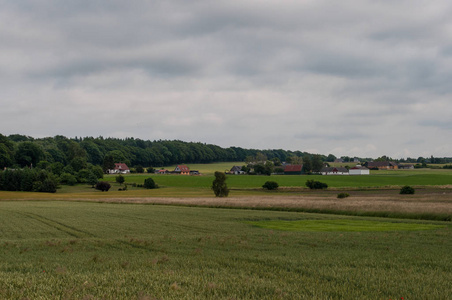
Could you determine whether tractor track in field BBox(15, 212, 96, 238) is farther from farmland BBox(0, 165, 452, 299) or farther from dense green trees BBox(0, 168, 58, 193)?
dense green trees BBox(0, 168, 58, 193)

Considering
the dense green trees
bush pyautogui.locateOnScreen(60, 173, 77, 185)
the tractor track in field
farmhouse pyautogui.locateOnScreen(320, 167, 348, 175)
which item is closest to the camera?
the tractor track in field

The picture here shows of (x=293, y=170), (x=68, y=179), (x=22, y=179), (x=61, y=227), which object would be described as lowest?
(x=61, y=227)

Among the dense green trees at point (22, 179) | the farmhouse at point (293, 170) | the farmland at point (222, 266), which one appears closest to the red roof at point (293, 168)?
the farmhouse at point (293, 170)

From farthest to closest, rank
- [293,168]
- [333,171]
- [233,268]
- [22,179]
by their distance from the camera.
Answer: [333,171] < [293,168] < [22,179] < [233,268]

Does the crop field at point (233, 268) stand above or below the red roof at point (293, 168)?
below

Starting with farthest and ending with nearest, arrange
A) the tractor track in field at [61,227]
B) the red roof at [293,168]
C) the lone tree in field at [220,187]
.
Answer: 1. the red roof at [293,168]
2. the lone tree in field at [220,187]
3. the tractor track in field at [61,227]

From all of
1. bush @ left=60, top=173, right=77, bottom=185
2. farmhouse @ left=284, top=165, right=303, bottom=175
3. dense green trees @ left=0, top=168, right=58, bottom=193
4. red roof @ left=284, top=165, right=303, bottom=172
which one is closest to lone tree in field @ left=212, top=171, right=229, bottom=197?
dense green trees @ left=0, top=168, right=58, bottom=193

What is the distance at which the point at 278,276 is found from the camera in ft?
41.9

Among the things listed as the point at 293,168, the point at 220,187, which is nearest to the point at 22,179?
the point at 220,187

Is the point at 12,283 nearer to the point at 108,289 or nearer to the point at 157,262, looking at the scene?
the point at 108,289

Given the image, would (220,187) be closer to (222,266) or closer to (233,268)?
(222,266)

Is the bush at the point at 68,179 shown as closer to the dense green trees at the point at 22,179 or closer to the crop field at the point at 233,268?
the dense green trees at the point at 22,179

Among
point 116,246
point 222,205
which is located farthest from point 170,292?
point 222,205

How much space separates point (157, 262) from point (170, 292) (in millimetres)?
5451
